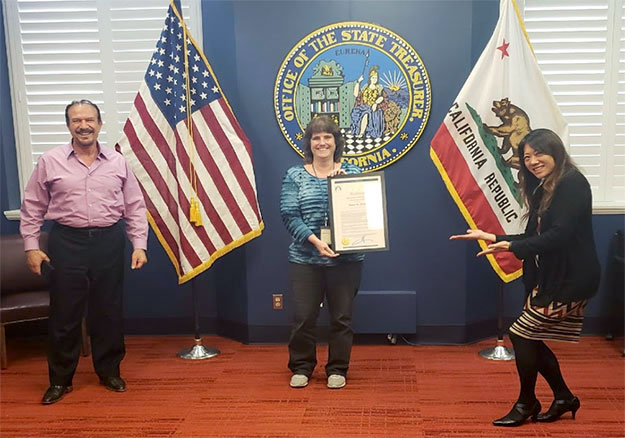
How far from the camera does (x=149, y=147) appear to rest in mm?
3604

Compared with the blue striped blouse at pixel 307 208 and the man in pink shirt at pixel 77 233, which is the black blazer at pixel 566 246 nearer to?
the blue striped blouse at pixel 307 208

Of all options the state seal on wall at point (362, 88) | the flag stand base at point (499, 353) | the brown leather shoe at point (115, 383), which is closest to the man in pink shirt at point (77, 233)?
the brown leather shoe at point (115, 383)

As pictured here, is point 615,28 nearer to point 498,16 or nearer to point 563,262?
point 498,16

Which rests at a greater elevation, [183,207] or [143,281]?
[183,207]

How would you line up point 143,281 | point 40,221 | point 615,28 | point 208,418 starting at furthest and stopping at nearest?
point 143,281
point 615,28
point 40,221
point 208,418

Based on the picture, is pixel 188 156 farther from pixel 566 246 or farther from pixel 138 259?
pixel 566 246

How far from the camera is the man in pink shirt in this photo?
10.1ft

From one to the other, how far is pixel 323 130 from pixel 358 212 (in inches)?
19.2

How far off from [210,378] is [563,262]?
2.12m

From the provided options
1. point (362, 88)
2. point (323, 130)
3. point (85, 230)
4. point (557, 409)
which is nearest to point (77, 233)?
point (85, 230)

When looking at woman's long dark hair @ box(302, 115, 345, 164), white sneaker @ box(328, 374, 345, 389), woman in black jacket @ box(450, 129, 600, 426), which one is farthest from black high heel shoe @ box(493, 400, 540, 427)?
woman's long dark hair @ box(302, 115, 345, 164)

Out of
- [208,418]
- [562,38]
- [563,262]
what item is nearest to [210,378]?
[208,418]

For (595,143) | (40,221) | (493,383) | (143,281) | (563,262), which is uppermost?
(595,143)

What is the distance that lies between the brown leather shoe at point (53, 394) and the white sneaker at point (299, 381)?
1297 millimetres
